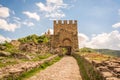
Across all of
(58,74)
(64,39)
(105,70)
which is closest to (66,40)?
(64,39)

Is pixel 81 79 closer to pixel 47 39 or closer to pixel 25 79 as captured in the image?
pixel 25 79

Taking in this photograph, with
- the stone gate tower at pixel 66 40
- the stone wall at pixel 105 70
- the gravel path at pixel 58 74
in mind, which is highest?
the stone gate tower at pixel 66 40

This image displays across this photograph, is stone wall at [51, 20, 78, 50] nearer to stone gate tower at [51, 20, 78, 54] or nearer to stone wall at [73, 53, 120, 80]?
stone gate tower at [51, 20, 78, 54]

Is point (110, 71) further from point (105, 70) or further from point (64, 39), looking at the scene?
point (64, 39)

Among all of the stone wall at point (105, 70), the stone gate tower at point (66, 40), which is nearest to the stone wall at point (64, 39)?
the stone gate tower at point (66, 40)

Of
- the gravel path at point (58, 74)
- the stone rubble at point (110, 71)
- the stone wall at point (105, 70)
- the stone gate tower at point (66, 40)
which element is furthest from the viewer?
the stone gate tower at point (66, 40)

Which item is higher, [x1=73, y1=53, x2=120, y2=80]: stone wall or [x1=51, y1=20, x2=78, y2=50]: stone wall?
[x1=51, y1=20, x2=78, y2=50]: stone wall

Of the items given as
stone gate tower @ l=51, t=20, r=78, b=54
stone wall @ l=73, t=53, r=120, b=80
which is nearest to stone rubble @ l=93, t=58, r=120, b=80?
stone wall @ l=73, t=53, r=120, b=80

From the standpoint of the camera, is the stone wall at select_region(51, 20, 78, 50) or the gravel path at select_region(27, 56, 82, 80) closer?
the gravel path at select_region(27, 56, 82, 80)

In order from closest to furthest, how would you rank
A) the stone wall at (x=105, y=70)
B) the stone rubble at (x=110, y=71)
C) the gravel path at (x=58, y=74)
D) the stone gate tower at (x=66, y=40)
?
the stone rubble at (x=110, y=71)
the stone wall at (x=105, y=70)
the gravel path at (x=58, y=74)
the stone gate tower at (x=66, y=40)

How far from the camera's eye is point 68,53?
4788 cm

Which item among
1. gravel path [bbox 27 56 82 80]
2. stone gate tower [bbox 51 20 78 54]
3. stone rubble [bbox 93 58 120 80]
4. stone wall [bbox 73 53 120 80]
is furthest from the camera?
stone gate tower [bbox 51 20 78 54]

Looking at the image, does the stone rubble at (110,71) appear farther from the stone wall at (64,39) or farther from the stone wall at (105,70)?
the stone wall at (64,39)

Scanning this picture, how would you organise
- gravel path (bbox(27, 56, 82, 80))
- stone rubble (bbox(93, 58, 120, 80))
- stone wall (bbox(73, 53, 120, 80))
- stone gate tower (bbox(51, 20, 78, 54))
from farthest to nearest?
stone gate tower (bbox(51, 20, 78, 54))
gravel path (bbox(27, 56, 82, 80))
stone wall (bbox(73, 53, 120, 80))
stone rubble (bbox(93, 58, 120, 80))
